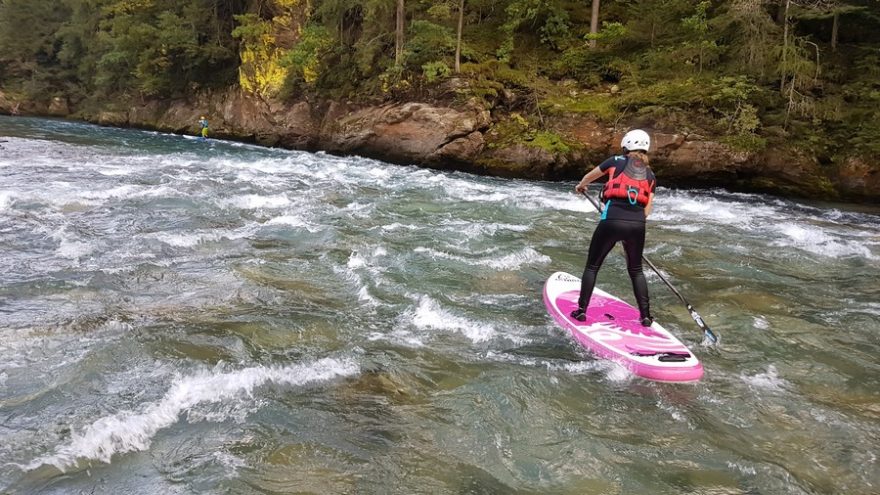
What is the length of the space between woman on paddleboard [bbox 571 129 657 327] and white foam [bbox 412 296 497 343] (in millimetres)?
1431

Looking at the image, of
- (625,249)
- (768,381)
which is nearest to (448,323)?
(625,249)

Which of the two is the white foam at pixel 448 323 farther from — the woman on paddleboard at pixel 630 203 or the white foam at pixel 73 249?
the white foam at pixel 73 249

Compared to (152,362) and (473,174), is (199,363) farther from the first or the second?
(473,174)

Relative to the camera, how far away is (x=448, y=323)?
5.43 metres

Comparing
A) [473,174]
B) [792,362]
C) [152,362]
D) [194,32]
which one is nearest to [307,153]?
[473,174]

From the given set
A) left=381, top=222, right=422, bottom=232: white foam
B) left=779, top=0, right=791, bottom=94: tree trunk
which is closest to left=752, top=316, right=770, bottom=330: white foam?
left=381, top=222, right=422, bottom=232: white foam

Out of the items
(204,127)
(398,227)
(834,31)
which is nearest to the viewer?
(398,227)

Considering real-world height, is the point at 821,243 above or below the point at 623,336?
above

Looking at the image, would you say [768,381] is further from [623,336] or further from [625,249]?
[625,249]

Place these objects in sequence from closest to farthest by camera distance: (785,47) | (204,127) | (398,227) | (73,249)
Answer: (73,249) → (398,227) → (785,47) → (204,127)

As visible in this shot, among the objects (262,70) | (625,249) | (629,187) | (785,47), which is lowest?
(625,249)

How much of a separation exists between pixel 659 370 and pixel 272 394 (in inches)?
125

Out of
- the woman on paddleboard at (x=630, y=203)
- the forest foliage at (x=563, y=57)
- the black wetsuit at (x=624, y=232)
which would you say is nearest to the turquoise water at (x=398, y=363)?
the black wetsuit at (x=624, y=232)

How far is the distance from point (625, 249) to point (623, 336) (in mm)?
870
